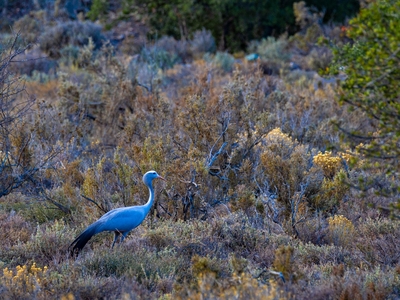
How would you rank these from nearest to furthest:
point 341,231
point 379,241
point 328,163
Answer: point 379,241 → point 341,231 → point 328,163

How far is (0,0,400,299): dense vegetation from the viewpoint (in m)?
4.09

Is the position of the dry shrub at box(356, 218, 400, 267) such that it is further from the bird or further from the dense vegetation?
the bird

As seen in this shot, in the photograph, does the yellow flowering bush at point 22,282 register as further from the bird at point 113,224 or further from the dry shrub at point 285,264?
the dry shrub at point 285,264

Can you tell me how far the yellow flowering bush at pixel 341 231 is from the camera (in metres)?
6.14

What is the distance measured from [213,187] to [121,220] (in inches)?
80.4

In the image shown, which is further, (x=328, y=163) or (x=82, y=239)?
(x=328, y=163)

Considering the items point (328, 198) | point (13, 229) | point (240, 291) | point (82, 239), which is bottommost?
point (328, 198)

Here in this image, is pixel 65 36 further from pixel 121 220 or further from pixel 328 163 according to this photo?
pixel 121 220

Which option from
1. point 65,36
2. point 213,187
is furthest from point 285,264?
point 65,36

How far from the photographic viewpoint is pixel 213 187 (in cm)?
728

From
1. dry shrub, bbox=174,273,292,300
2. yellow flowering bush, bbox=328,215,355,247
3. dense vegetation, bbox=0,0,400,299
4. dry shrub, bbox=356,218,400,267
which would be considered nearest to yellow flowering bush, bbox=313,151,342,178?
dense vegetation, bbox=0,0,400,299

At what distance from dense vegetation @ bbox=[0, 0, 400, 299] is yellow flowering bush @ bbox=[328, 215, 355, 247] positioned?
0.01 meters

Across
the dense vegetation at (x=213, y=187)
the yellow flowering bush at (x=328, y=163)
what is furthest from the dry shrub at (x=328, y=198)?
the yellow flowering bush at (x=328, y=163)

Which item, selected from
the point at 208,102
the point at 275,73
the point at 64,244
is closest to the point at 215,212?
the point at 64,244
